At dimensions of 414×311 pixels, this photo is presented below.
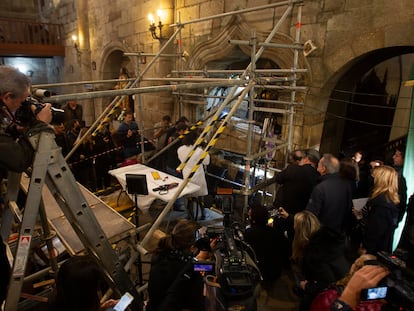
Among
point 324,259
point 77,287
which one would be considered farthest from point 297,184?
point 77,287

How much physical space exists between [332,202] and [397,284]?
1485 mm

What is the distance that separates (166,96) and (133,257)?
15.1 feet

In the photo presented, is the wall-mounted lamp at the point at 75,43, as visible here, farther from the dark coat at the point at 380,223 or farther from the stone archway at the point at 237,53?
the dark coat at the point at 380,223

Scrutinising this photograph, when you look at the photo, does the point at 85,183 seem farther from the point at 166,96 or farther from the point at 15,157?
the point at 15,157

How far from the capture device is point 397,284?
130 centimetres

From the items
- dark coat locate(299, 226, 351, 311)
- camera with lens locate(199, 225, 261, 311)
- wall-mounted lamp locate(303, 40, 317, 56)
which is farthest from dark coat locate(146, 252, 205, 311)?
wall-mounted lamp locate(303, 40, 317, 56)

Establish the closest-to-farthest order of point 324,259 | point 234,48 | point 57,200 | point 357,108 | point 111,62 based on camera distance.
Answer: point 57,200 → point 324,259 → point 234,48 → point 357,108 → point 111,62

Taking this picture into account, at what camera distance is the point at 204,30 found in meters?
5.51

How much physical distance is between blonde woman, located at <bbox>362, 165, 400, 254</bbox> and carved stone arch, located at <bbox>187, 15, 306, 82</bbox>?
215 centimetres

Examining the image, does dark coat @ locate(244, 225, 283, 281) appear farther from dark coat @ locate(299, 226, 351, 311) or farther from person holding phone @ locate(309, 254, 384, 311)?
person holding phone @ locate(309, 254, 384, 311)

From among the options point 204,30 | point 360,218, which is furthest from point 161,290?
point 204,30

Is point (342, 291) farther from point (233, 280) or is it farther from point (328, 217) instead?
point (328, 217)

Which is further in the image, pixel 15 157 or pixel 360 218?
pixel 360 218

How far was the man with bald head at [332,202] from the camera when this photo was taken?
274 cm
